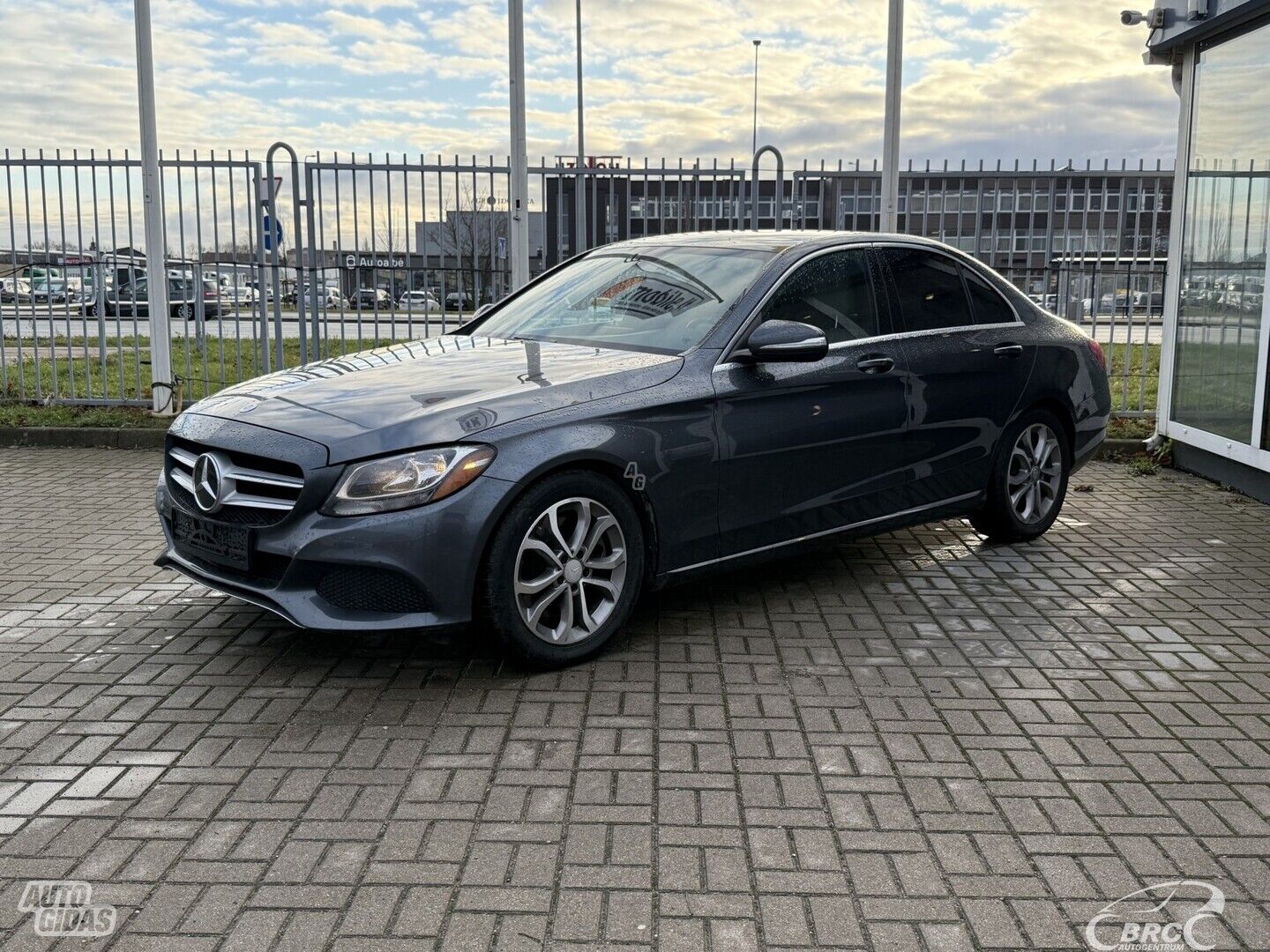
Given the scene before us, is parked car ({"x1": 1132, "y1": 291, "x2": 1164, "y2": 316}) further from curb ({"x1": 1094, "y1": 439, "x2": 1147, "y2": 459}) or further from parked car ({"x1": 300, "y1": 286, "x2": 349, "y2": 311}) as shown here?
parked car ({"x1": 300, "y1": 286, "x2": 349, "y2": 311})

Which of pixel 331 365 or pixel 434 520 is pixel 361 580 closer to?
pixel 434 520

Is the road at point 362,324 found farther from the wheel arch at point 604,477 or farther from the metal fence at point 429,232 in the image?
the wheel arch at point 604,477

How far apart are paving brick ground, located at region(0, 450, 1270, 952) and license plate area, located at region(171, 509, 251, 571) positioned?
1.51ft

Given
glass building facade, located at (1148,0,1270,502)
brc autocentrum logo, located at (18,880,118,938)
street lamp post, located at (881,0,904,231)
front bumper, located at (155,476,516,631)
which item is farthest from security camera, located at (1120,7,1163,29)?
brc autocentrum logo, located at (18,880,118,938)

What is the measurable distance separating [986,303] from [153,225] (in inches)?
305

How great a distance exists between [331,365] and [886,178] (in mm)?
6850

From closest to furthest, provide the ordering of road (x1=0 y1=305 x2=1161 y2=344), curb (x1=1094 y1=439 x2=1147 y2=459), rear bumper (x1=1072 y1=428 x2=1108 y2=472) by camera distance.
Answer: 1. rear bumper (x1=1072 y1=428 x2=1108 y2=472)
2. curb (x1=1094 y1=439 x2=1147 y2=459)
3. road (x1=0 y1=305 x2=1161 y2=344)

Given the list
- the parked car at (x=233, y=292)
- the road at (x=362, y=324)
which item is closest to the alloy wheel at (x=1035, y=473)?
the road at (x=362, y=324)

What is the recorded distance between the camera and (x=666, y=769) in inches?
146

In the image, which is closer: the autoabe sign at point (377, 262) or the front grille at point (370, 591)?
the front grille at point (370, 591)

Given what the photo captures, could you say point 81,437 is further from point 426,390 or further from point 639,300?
point 426,390

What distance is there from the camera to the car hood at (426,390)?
4.21 metres

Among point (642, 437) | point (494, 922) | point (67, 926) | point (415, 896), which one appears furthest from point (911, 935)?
point (642, 437)

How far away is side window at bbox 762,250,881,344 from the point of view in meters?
5.31
